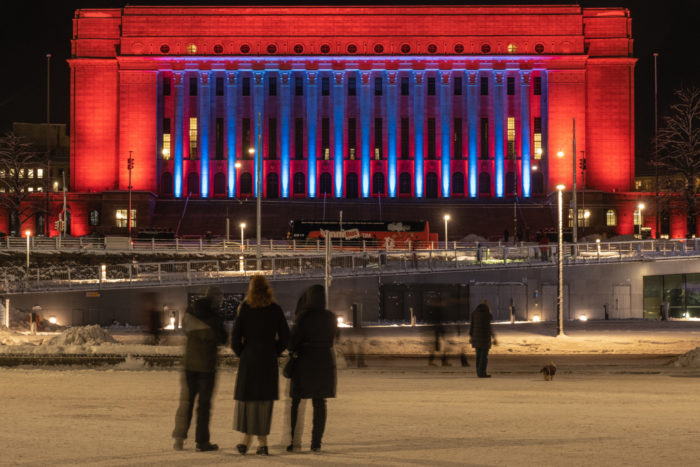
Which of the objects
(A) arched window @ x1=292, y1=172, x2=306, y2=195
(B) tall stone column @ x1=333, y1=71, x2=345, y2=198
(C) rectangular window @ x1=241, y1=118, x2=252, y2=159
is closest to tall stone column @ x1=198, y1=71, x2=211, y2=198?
(C) rectangular window @ x1=241, y1=118, x2=252, y2=159

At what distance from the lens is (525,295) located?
47844 millimetres

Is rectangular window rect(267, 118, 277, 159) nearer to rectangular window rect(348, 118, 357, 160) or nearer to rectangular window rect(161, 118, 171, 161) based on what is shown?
rectangular window rect(348, 118, 357, 160)

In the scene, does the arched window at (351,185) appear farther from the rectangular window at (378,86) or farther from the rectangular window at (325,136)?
the rectangular window at (378,86)

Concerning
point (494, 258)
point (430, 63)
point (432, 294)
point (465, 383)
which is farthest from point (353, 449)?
point (430, 63)

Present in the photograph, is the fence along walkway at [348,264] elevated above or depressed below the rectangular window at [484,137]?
below

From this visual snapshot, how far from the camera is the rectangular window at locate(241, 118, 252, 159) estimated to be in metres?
96.6

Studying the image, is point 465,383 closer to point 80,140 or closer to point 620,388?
point 620,388

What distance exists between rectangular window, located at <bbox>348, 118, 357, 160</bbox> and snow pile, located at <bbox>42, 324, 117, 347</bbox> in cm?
6942

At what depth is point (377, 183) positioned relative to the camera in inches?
3812

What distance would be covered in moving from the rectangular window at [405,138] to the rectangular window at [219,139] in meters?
17.1

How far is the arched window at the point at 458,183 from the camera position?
316ft

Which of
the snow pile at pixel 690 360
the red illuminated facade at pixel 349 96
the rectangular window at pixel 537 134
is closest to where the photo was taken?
the snow pile at pixel 690 360

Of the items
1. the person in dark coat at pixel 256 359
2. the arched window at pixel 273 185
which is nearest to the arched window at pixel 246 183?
the arched window at pixel 273 185

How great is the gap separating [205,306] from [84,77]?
292 feet
